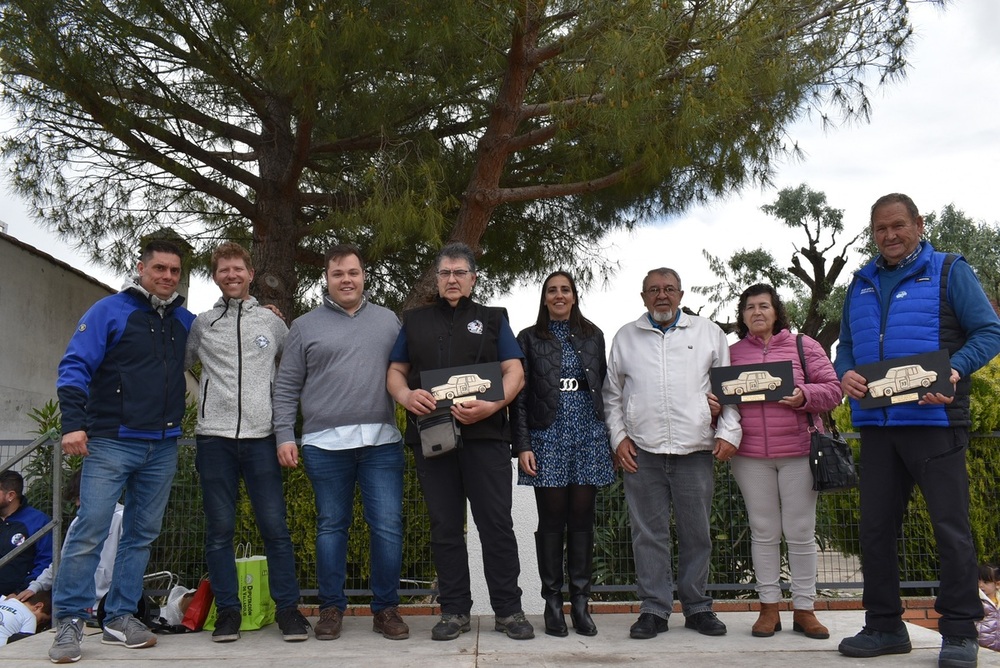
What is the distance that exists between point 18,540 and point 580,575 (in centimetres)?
354

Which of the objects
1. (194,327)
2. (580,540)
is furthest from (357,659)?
→ (194,327)

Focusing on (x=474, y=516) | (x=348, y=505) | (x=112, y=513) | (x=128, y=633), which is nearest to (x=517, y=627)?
(x=474, y=516)

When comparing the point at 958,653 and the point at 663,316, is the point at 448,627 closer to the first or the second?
the point at 663,316

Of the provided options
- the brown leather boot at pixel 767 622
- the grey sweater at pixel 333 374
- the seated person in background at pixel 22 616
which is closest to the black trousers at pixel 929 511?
the brown leather boot at pixel 767 622

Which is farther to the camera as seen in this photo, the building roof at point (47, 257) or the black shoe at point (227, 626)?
the building roof at point (47, 257)

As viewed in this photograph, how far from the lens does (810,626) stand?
4039mm

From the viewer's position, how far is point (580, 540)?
4.08 meters

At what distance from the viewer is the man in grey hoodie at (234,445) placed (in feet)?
13.4

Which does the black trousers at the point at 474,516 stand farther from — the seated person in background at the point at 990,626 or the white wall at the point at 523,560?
the seated person in background at the point at 990,626

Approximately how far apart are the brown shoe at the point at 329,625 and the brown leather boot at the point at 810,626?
2216 millimetres

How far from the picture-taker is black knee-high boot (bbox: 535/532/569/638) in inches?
159

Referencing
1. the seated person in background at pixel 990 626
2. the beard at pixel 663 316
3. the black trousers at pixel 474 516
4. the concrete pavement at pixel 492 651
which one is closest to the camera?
the concrete pavement at pixel 492 651

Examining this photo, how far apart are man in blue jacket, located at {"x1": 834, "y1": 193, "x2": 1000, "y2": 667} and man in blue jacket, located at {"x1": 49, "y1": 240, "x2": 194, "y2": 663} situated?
10.3 feet

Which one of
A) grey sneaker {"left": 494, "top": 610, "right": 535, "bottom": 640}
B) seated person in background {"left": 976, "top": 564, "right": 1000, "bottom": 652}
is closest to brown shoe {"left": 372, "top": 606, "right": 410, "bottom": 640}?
grey sneaker {"left": 494, "top": 610, "right": 535, "bottom": 640}
